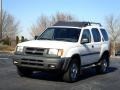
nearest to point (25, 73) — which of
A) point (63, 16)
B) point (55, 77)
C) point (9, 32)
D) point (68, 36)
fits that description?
point (55, 77)

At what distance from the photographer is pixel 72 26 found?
543 inches

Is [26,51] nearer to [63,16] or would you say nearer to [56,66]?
[56,66]

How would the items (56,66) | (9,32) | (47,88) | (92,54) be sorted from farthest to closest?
(9,32) < (92,54) < (56,66) < (47,88)

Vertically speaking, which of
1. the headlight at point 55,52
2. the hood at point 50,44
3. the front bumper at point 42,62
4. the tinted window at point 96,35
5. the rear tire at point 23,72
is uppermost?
the tinted window at point 96,35

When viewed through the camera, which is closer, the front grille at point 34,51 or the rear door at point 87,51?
the front grille at point 34,51

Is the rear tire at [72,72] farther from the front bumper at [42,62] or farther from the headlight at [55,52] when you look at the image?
the headlight at [55,52]

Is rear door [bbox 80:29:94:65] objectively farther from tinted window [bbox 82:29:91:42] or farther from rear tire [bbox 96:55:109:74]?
rear tire [bbox 96:55:109:74]

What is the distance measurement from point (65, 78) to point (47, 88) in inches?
62.9

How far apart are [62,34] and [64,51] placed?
5.68 ft

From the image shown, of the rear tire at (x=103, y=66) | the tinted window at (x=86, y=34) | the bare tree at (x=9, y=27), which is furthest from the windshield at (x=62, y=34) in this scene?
the bare tree at (x=9, y=27)

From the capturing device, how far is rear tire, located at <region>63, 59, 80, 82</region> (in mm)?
12102

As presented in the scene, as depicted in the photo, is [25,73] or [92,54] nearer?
[25,73]

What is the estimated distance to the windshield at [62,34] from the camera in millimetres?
13092

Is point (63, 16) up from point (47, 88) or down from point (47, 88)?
up
